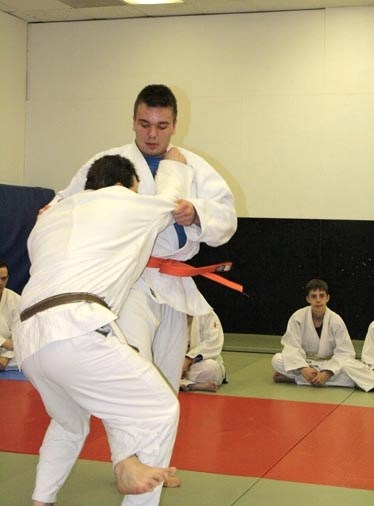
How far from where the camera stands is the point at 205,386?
681 centimetres

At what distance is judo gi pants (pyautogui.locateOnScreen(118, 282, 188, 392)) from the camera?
10.9 ft

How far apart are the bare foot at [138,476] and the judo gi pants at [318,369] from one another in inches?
182

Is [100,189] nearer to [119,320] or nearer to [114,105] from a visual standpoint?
[119,320]

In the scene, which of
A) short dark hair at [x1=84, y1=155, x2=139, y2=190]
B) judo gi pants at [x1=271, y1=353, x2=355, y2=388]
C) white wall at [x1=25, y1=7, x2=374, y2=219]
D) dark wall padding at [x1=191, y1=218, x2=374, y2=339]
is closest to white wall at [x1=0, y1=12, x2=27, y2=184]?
white wall at [x1=25, y1=7, x2=374, y2=219]

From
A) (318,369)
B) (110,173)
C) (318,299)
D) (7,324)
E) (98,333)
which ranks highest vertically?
(110,173)

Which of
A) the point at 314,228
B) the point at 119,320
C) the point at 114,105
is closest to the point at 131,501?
the point at 119,320

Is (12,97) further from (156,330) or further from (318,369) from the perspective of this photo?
(156,330)

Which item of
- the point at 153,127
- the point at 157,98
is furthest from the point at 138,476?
the point at 157,98

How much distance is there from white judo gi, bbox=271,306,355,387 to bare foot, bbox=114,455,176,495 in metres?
4.56

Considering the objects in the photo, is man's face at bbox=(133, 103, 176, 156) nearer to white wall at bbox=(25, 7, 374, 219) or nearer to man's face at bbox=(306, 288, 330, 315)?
man's face at bbox=(306, 288, 330, 315)

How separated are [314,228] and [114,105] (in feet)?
9.78

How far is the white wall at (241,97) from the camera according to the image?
31.0 ft

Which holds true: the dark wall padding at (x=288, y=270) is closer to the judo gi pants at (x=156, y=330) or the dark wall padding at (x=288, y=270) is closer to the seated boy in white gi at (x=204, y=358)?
the seated boy in white gi at (x=204, y=358)

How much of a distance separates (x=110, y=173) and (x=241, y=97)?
22.7 feet
